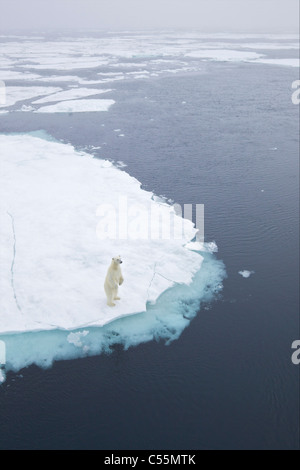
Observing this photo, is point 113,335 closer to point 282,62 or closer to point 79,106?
point 79,106

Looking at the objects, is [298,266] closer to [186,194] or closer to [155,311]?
[155,311]

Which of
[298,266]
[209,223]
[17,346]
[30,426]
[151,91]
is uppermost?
[151,91]

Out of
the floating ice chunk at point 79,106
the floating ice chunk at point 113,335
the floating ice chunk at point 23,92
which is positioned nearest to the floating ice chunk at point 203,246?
the floating ice chunk at point 113,335

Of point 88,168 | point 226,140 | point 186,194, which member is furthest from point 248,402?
point 226,140

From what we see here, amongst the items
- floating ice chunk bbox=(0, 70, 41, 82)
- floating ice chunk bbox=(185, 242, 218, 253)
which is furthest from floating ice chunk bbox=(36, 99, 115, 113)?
floating ice chunk bbox=(185, 242, 218, 253)

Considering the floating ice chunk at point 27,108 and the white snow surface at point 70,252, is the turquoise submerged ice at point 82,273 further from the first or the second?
the floating ice chunk at point 27,108

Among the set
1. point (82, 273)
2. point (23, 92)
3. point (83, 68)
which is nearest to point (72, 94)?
point (23, 92)
